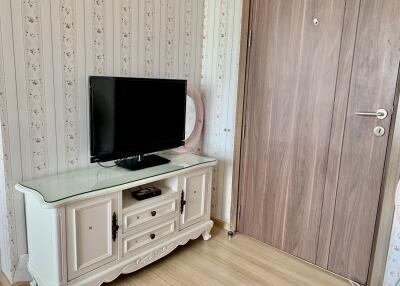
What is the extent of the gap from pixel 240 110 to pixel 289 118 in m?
0.40

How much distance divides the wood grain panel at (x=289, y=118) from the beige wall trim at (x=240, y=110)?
1.9 inches

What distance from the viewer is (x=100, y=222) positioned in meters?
1.69

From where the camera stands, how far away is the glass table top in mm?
1583

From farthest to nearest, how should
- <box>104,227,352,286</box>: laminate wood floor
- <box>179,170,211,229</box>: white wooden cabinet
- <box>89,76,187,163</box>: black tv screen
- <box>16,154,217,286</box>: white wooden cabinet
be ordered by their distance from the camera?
1. <box>179,170,211,229</box>: white wooden cabinet
2. <box>104,227,352,286</box>: laminate wood floor
3. <box>89,76,187,163</box>: black tv screen
4. <box>16,154,217,286</box>: white wooden cabinet

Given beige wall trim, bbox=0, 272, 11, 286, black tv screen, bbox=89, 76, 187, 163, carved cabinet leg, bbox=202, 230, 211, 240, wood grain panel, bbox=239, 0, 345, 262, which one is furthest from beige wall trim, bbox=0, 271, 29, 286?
wood grain panel, bbox=239, 0, 345, 262

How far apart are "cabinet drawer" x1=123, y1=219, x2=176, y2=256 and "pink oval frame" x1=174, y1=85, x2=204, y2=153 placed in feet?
2.12

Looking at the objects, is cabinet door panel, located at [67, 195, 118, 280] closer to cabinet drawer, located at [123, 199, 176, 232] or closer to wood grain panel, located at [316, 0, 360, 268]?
cabinet drawer, located at [123, 199, 176, 232]

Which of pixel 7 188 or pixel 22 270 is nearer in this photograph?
pixel 7 188

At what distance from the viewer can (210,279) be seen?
197cm

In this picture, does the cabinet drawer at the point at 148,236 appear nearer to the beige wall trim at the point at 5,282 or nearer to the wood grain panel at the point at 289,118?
the beige wall trim at the point at 5,282

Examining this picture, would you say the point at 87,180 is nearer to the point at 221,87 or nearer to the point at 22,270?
the point at 22,270

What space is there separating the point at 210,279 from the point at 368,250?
3.18 feet

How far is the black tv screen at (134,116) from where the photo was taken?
5.97 ft

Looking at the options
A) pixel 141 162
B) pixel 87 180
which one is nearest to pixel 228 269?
pixel 141 162
